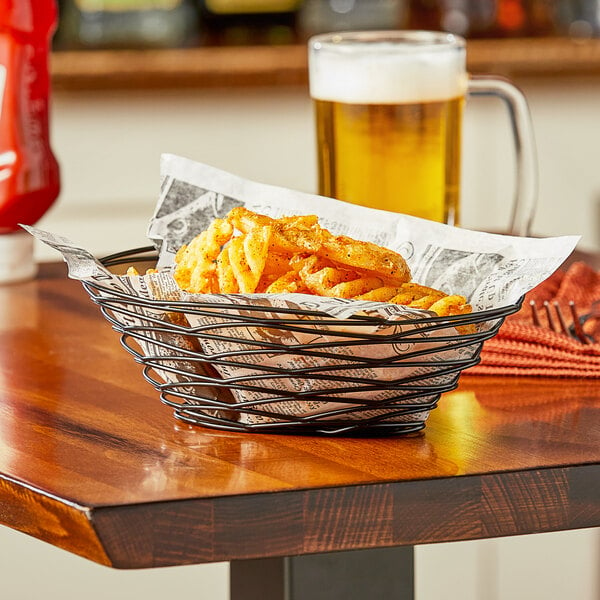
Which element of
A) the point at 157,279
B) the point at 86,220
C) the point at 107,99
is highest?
the point at 157,279

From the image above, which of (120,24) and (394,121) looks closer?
(394,121)

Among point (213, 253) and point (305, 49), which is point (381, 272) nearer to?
point (213, 253)

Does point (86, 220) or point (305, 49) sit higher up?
point (305, 49)

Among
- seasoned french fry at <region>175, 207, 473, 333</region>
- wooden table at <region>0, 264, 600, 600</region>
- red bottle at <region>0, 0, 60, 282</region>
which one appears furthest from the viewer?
red bottle at <region>0, 0, 60, 282</region>

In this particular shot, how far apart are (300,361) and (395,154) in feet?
1.39

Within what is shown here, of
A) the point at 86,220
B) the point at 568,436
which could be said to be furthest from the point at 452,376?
the point at 86,220

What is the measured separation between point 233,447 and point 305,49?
5.36ft

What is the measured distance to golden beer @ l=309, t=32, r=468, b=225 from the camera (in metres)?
1.01

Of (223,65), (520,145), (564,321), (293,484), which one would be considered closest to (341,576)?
(293,484)

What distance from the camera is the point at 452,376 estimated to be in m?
0.67

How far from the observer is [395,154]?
103cm

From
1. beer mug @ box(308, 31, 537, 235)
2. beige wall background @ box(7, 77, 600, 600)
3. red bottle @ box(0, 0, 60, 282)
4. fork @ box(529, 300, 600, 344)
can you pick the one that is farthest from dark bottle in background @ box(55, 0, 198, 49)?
fork @ box(529, 300, 600, 344)

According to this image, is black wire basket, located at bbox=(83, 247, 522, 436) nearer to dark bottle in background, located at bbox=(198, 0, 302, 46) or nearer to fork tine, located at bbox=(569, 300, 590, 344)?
fork tine, located at bbox=(569, 300, 590, 344)

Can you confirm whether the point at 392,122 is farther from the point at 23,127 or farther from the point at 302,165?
the point at 302,165
